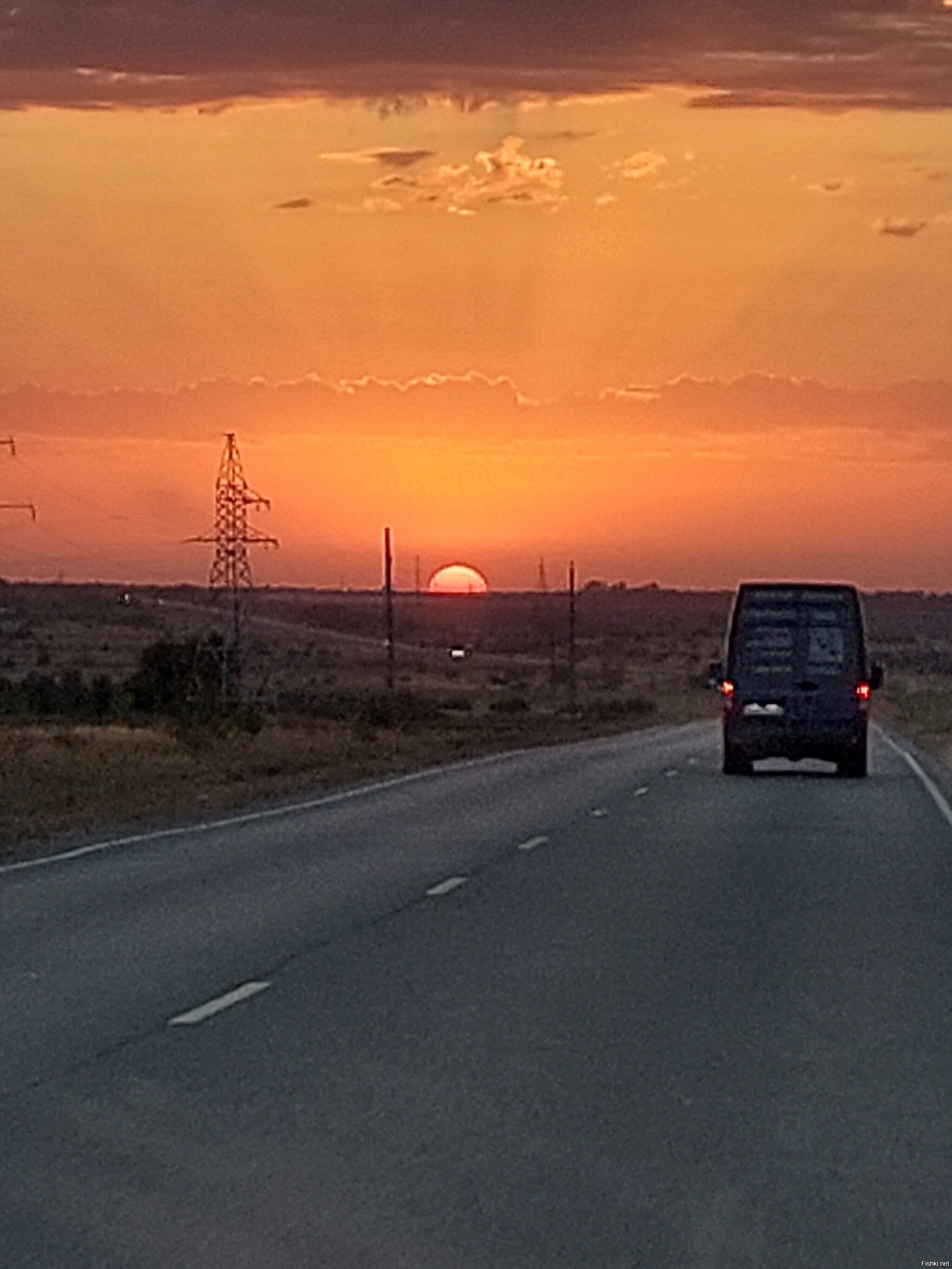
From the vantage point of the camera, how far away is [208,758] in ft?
177

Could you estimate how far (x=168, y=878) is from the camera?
80.0 feet

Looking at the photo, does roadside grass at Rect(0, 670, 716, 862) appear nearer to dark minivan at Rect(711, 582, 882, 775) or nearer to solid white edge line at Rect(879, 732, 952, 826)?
dark minivan at Rect(711, 582, 882, 775)

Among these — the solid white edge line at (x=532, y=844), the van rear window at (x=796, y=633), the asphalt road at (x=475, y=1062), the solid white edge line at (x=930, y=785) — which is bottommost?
the solid white edge line at (x=930, y=785)

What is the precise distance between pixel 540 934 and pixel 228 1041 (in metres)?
5.94

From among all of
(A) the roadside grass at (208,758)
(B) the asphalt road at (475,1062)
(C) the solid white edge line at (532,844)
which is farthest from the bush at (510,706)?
(B) the asphalt road at (475,1062)

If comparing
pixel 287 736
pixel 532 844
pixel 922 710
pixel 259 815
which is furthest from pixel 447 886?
pixel 922 710

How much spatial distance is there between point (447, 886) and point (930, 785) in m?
21.3

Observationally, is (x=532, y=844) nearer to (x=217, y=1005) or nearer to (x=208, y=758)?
(x=217, y=1005)

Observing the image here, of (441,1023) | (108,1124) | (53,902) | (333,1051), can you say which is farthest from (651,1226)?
(53,902)

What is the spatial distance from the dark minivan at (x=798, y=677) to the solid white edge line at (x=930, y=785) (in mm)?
1488

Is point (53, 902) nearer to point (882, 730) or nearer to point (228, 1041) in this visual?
point (228, 1041)

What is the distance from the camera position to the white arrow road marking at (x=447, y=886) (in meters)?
23.1

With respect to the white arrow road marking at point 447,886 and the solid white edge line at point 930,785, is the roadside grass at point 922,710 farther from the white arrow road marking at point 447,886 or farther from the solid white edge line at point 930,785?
the white arrow road marking at point 447,886

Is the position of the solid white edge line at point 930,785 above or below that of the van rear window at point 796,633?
below
